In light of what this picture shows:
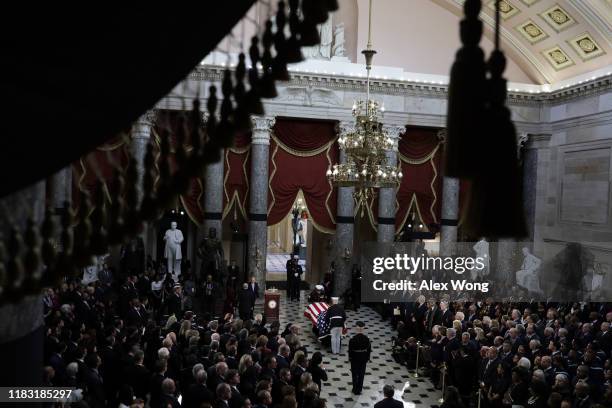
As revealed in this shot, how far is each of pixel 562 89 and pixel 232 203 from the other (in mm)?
11739

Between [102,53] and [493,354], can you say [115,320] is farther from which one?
[102,53]

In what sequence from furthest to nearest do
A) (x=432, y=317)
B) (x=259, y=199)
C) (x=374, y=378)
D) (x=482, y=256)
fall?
(x=482, y=256) → (x=259, y=199) → (x=432, y=317) → (x=374, y=378)

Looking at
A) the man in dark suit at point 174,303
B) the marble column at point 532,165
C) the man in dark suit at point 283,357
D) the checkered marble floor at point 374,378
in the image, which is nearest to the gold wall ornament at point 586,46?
the marble column at point 532,165

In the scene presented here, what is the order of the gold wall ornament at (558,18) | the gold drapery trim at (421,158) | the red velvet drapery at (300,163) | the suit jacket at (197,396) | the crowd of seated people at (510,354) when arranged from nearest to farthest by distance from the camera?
the suit jacket at (197,396), the crowd of seated people at (510,354), the gold wall ornament at (558,18), the red velvet drapery at (300,163), the gold drapery trim at (421,158)

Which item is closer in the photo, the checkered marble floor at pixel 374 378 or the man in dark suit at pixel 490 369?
the man in dark suit at pixel 490 369

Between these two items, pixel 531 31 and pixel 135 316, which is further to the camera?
pixel 531 31

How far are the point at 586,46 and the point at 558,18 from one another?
4.04 feet

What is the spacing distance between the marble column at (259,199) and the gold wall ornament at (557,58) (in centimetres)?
950

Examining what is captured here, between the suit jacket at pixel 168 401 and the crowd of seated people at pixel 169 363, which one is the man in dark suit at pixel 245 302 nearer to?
the crowd of seated people at pixel 169 363

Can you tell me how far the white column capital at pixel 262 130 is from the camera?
56.7 feet

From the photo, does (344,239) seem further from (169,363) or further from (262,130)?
(169,363)

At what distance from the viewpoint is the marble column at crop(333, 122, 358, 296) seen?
59.3 feet

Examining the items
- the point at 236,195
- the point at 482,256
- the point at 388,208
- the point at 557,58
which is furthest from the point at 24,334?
the point at 557,58

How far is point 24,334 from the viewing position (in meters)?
4.04
